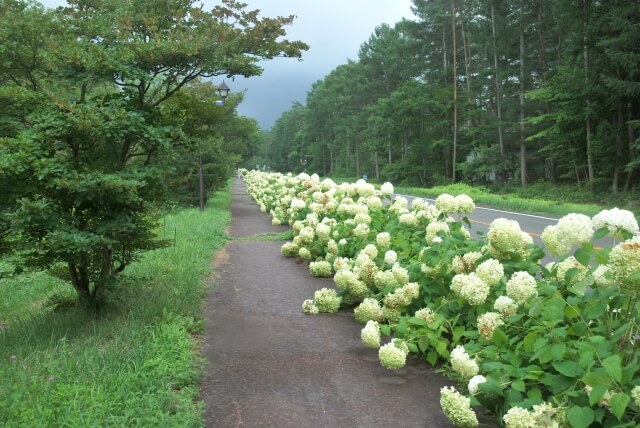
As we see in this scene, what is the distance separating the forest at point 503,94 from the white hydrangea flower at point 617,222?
17384mm

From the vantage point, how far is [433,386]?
3828 mm

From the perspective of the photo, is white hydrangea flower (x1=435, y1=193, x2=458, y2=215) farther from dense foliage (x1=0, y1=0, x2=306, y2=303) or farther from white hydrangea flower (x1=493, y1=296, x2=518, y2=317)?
dense foliage (x1=0, y1=0, x2=306, y2=303)

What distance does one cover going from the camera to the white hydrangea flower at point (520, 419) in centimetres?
264

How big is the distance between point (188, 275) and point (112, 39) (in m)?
3.17

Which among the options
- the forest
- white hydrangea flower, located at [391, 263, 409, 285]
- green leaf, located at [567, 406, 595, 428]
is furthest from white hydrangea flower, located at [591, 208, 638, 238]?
the forest

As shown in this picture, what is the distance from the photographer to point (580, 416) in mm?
2561

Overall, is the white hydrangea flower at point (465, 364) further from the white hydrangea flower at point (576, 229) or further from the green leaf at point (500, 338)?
the white hydrangea flower at point (576, 229)

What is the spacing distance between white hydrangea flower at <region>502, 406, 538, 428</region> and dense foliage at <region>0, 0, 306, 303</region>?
3.58 metres

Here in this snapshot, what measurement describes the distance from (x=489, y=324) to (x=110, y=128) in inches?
148

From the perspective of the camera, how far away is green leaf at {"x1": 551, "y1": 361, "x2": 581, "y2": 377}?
109 inches

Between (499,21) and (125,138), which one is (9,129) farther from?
(499,21)

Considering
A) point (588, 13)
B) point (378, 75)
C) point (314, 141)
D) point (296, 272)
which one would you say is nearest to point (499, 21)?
point (588, 13)

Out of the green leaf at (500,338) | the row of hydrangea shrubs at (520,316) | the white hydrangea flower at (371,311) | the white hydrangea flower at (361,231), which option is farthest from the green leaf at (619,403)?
the white hydrangea flower at (361,231)

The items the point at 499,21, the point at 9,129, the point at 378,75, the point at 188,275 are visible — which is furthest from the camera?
the point at 378,75
